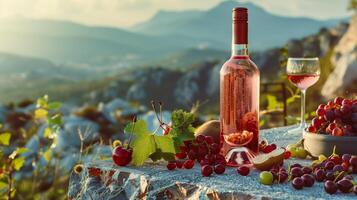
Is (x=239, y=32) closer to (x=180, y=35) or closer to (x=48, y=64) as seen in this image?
(x=48, y=64)

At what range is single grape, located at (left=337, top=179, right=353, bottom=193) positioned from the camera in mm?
1834

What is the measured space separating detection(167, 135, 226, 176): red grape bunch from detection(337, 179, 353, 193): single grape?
48cm

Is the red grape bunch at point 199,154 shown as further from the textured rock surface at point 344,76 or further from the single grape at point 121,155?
the textured rock surface at point 344,76

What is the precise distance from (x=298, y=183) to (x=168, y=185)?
48 cm

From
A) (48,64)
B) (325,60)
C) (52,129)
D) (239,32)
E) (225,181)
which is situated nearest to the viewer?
(225,181)

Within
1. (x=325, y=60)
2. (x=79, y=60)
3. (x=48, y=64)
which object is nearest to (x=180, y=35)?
(x=79, y=60)

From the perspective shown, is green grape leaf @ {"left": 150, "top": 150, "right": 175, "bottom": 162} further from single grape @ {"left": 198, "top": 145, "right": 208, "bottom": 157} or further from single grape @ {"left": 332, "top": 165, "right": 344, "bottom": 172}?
single grape @ {"left": 332, "top": 165, "right": 344, "bottom": 172}

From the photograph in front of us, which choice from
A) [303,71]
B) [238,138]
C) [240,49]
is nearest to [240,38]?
[240,49]

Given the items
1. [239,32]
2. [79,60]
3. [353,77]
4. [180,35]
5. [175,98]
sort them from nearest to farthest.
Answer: [239,32], [353,77], [175,98], [79,60], [180,35]

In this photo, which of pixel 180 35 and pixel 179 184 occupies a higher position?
pixel 180 35

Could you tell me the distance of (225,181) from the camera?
79.4 inches

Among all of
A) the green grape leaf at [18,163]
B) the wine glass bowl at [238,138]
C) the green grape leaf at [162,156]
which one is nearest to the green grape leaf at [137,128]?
the green grape leaf at [162,156]

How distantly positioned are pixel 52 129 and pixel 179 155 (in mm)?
1831

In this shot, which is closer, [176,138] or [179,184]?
[179,184]
